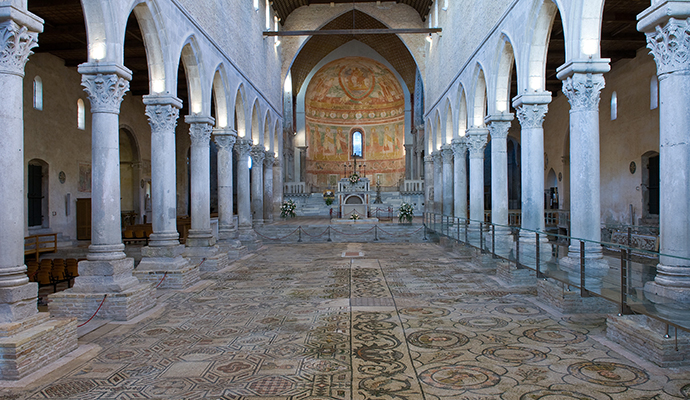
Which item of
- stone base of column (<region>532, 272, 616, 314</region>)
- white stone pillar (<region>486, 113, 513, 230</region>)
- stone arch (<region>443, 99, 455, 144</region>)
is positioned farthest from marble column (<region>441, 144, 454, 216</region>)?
stone base of column (<region>532, 272, 616, 314</region>)

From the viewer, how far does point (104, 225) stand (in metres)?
8.69

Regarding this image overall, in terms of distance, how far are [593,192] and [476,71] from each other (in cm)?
971

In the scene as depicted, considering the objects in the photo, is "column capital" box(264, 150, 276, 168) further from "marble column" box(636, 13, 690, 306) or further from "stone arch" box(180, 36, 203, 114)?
"marble column" box(636, 13, 690, 306)

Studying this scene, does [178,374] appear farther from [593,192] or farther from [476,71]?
[476,71]

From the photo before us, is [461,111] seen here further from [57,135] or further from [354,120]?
[354,120]

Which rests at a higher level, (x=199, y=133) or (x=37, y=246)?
(x=199, y=133)

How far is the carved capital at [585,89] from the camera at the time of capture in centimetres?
877

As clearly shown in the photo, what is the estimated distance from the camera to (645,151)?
18922 mm

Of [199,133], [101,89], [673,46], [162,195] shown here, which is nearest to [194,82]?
[199,133]

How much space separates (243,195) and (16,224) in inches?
516

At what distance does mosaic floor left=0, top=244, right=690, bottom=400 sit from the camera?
4.98 m

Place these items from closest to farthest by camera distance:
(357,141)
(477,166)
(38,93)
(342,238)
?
1. (477,166)
2. (38,93)
3. (342,238)
4. (357,141)

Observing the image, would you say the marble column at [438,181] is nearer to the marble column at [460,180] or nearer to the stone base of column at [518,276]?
the marble column at [460,180]

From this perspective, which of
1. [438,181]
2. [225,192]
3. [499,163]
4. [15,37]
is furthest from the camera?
[438,181]
